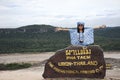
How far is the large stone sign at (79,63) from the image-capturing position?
15.7 metres

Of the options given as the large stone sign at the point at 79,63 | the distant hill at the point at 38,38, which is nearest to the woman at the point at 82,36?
the large stone sign at the point at 79,63

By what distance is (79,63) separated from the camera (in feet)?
51.8

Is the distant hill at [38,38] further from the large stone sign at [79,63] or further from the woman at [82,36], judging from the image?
the woman at [82,36]

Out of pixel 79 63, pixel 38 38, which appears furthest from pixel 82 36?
pixel 38 38

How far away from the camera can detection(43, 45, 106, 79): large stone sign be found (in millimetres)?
15672

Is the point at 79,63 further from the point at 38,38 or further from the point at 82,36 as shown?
the point at 38,38

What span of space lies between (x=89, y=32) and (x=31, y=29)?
224ft

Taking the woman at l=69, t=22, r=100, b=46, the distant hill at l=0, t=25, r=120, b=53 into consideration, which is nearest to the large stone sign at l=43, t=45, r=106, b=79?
the woman at l=69, t=22, r=100, b=46

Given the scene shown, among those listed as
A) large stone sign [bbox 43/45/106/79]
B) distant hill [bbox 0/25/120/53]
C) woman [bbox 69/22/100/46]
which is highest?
woman [bbox 69/22/100/46]

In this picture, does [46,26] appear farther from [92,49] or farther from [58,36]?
[92,49]

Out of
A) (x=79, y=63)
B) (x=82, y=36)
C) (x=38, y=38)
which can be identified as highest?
(x=82, y=36)

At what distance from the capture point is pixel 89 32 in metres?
15.5

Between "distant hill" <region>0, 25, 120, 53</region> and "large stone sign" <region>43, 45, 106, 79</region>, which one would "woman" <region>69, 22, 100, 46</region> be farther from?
"distant hill" <region>0, 25, 120, 53</region>

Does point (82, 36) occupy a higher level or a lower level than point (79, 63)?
higher
